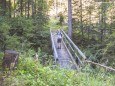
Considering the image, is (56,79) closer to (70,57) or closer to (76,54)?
(76,54)

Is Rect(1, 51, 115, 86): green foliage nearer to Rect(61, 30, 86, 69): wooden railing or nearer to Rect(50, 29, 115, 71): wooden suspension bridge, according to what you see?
Rect(50, 29, 115, 71): wooden suspension bridge

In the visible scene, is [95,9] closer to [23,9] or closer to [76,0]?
[76,0]

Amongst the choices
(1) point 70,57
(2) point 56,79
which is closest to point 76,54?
(1) point 70,57

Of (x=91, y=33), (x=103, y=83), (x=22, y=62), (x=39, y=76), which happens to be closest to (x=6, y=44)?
(x=22, y=62)

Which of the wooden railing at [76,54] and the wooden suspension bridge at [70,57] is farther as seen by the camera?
the wooden railing at [76,54]

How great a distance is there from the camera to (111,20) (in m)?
22.2

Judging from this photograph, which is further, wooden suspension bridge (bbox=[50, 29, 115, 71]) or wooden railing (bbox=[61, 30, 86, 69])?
wooden railing (bbox=[61, 30, 86, 69])

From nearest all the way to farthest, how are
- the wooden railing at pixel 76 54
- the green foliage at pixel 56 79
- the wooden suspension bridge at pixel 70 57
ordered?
the green foliage at pixel 56 79, the wooden suspension bridge at pixel 70 57, the wooden railing at pixel 76 54

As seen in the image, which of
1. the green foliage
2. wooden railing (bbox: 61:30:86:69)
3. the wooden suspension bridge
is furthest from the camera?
wooden railing (bbox: 61:30:86:69)

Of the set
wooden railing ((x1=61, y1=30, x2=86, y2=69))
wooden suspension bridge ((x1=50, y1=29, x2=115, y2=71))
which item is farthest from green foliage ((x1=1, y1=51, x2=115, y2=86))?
wooden railing ((x1=61, y1=30, x2=86, y2=69))

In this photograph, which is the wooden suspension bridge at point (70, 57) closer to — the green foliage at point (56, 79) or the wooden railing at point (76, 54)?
the wooden railing at point (76, 54)

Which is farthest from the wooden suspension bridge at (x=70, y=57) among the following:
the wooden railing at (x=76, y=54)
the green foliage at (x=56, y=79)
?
the green foliage at (x=56, y=79)

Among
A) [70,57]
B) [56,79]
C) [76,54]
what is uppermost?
[56,79]

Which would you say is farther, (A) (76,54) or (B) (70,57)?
(B) (70,57)
